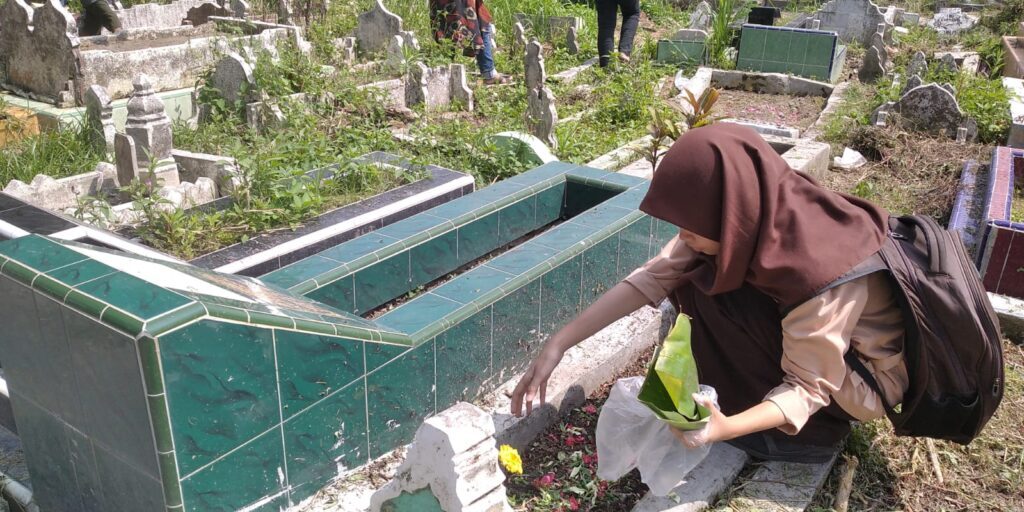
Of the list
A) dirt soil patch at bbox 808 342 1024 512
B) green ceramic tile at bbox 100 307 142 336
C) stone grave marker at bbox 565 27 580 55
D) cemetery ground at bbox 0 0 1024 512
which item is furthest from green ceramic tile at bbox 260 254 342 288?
stone grave marker at bbox 565 27 580 55

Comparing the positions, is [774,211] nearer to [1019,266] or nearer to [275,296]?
[275,296]

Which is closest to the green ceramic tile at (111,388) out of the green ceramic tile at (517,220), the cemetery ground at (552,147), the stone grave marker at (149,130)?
the cemetery ground at (552,147)

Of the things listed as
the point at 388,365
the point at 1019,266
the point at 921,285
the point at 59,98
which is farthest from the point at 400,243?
the point at 59,98

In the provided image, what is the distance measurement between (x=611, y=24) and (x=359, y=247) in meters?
6.51

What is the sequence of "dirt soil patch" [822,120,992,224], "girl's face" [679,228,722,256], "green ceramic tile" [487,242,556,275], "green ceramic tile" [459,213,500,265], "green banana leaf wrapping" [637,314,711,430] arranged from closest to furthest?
"green banana leaf wrapping" [637,314,711,430], "girl's face" [679,228,722,256], "green ceramic tile" [487,242,556,275], "green ceramic tile" [459,213,500,265], "dirt soil patch" [822,120,992,224]

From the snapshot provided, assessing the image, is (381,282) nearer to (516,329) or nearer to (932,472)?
(516,329)

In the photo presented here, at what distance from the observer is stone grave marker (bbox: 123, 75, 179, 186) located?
4.82m

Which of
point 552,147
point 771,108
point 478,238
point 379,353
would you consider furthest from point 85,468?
point 771,108

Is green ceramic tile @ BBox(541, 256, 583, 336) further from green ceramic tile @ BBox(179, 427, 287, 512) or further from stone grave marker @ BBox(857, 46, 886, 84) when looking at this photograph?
stone grave marker @ BBox(857, 46, 886, 84)

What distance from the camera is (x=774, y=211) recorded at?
80.4 inches

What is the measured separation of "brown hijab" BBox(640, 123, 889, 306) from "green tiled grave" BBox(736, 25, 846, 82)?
773cm

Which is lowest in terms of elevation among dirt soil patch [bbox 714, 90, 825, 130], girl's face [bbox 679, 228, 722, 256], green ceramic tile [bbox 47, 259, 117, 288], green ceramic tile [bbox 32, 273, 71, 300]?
dirt soil patch [bbox 714, 90, 825, 130]

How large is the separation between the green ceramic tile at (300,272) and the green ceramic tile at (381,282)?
5.0 inches

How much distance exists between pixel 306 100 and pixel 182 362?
4570 mm
